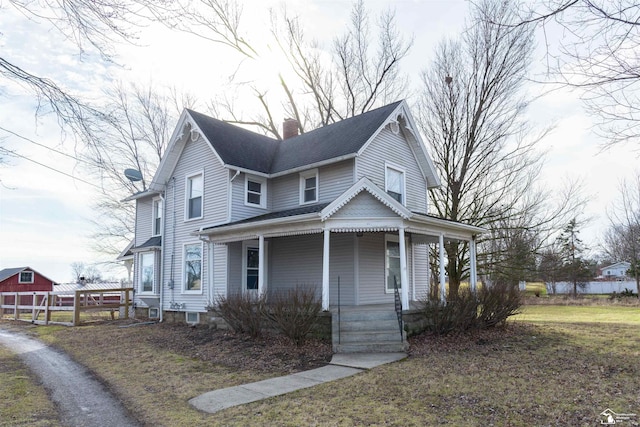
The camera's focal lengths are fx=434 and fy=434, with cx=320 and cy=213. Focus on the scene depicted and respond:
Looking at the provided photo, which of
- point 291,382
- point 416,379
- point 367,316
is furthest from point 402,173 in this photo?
point 291,382

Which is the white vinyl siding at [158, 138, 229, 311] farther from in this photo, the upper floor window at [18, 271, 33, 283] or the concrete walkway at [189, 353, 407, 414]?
the upper floor window at [18, 271, 33, 283]

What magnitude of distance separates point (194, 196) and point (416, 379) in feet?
38.1

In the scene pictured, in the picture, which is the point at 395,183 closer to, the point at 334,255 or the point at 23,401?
the point at 334,255

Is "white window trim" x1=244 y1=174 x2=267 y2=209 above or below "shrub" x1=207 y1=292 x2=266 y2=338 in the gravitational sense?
above

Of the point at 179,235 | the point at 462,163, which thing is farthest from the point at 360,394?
the point at 462,163

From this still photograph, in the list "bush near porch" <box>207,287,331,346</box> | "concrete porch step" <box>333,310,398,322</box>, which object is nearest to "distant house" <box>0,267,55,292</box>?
"bush near porch" <box>207,287,331,346</box>

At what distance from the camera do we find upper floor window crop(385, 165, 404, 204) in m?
15.2

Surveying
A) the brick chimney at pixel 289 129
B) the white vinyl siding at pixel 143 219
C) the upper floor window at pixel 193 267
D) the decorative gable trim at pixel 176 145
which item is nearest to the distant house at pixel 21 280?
the white vinyl siding at pixel 143 219

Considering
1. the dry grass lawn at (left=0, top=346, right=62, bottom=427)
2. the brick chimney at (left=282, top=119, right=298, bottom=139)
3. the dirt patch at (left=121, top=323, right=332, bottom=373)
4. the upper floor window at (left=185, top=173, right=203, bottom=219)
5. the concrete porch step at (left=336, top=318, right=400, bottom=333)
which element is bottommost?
the dry grass lawn at (left=0, top=346, right=62, bottom=427)

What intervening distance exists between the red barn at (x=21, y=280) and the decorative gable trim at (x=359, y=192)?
37433mm

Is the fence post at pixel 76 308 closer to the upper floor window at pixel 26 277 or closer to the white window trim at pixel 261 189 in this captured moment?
the white window trim at pixel 261 189

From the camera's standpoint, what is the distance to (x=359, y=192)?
38.0 ft

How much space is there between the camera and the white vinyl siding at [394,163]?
46.9 feet

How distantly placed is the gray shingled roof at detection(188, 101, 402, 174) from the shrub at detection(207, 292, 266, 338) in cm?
498
